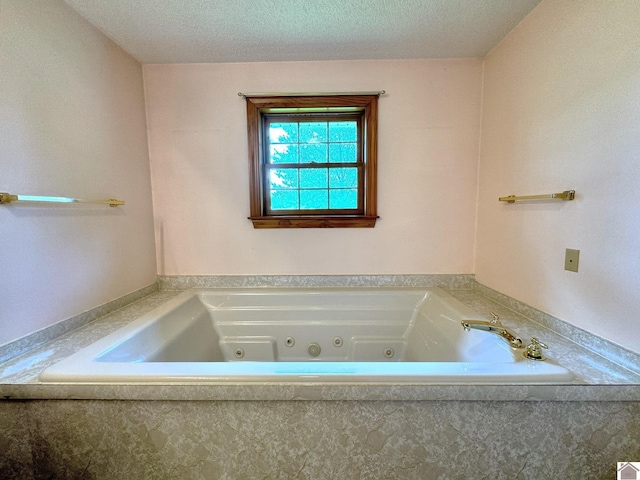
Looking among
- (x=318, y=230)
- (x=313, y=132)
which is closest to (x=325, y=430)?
(x=318, y=230)

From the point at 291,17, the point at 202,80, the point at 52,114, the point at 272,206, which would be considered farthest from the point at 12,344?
the point at 291,17

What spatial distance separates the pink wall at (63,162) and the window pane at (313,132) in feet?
3.61

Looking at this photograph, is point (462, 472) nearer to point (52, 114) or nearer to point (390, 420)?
point (390, 420)

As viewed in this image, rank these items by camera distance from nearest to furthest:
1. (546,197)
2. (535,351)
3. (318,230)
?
1. (535,351)
2. (546,197)
3. (318,230)

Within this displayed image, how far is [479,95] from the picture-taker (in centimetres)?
179

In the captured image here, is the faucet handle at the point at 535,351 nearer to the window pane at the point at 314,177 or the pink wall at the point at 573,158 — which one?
the pink wall at the point at 573,158

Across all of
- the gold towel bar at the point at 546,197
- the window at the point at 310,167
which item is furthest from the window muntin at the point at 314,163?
the gold towel bar at the point at 546,197

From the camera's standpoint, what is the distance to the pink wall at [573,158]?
3.09 feet

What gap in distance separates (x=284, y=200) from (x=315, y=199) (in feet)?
0.76

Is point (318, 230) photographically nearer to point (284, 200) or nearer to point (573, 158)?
point (284, 200)

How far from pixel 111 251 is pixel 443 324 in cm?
195

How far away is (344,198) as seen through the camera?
6.45 ft

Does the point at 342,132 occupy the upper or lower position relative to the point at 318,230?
upper

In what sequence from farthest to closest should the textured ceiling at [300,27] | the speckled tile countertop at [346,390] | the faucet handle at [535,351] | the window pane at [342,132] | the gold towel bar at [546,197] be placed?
the window pane at [342,132] → the textured ceiling at [300,27] → the gold towel bar at [546,197] → the faucet handle at [535,351] → the speckled tile countertop at [346,390]
